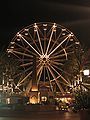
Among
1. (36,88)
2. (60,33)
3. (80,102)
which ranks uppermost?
(60,33)

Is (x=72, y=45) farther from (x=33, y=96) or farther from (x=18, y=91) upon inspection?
(x=18, y=91)

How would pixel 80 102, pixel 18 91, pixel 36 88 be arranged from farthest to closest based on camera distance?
pixel 18 91, pixel 36 88, pixel 80 102

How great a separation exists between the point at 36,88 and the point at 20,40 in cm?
819

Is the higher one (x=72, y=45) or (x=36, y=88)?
(x=72, y=45)

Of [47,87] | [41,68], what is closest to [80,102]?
[41,68]

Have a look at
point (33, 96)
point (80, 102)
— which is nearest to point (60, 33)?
point (33, 96)

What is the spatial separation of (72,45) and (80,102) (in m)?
38.8

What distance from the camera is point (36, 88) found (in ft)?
178

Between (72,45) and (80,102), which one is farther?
(72,45)

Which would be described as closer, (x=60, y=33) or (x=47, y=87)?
(x=60, y=33)

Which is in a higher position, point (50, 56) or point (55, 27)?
point (55, 27)

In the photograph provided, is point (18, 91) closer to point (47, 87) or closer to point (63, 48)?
point (47, 87)

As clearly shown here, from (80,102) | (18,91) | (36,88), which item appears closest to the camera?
(80,102)

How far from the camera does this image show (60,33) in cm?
5569
